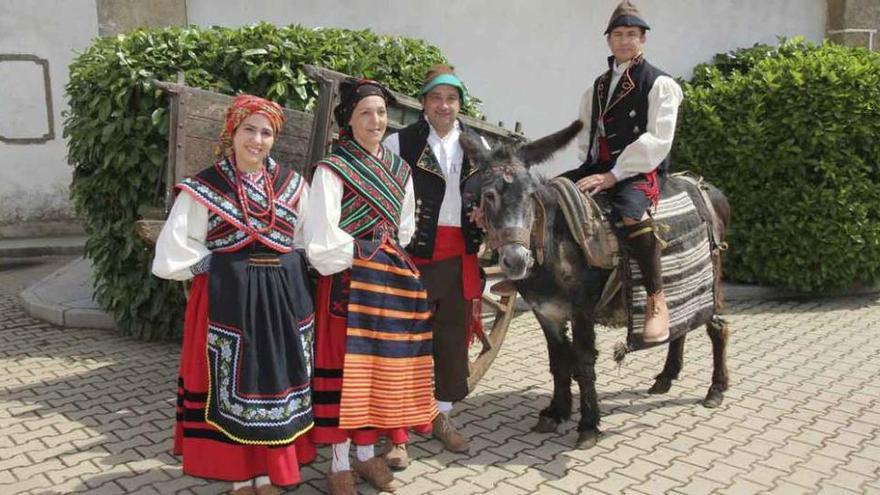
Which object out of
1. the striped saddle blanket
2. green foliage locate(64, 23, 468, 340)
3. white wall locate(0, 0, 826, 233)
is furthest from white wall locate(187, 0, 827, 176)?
the striped saddle blanket

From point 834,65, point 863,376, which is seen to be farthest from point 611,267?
point 834,65

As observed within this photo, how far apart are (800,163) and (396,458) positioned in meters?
5.45

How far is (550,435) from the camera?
4488mm

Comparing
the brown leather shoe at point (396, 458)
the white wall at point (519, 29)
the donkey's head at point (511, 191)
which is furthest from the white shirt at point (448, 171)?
the white wall at point (519, 29)

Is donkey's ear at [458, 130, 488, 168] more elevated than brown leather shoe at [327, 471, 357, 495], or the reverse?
donkey's ear at [458, 130, 488, 168]

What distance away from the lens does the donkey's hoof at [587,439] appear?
14.0 feet

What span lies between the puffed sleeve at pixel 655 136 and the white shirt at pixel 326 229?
1.57m

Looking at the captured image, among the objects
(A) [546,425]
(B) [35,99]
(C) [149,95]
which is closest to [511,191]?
(A) [546,425]

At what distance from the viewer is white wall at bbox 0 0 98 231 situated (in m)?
9.94

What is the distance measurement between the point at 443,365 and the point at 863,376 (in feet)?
10.9

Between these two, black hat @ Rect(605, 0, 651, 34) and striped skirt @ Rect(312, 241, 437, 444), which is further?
black hat @ Rect(605, 0, 651, 34)

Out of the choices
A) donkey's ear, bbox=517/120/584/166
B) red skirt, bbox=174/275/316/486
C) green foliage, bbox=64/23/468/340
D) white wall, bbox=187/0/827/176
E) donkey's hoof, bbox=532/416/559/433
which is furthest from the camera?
white wall, bbox=187/0/827/176

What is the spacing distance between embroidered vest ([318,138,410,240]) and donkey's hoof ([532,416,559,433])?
164 cm

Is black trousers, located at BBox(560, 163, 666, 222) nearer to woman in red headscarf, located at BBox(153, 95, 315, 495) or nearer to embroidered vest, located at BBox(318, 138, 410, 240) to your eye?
embroidered vest, located at BBox(318, 138, 410, 240)
